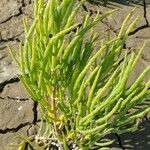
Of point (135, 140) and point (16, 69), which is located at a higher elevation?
point (16, 69)

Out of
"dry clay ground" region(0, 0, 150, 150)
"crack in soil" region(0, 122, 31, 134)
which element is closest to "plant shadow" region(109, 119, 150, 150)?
"dry clay ground" region(0, 0, 150, 150)

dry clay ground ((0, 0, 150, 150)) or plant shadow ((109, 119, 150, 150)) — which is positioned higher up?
dry clay ground ((0, 0, 150, 150))

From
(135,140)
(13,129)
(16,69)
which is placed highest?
Answer: (16,69)

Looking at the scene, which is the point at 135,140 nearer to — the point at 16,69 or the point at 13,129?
the point at 13,129

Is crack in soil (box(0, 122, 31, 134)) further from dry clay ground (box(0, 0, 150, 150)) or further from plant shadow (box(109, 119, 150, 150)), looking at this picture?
plant shadow (box(109, 119, 150, 150))

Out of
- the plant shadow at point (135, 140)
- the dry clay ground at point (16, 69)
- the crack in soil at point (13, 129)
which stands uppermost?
the dry clay ground at point (16, 69)

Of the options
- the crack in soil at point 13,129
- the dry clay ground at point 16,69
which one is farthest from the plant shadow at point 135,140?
the crack in soil at point 13,129

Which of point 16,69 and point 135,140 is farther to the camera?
point 16,69

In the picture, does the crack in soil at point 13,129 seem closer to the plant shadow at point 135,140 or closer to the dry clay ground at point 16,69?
the dry clay ground at point 16,69

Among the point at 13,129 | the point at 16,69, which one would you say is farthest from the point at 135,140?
the point at 16,69
